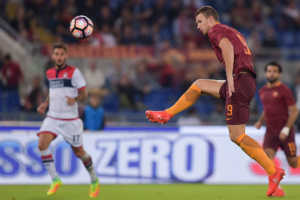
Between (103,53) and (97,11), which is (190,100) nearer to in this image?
(103,53)

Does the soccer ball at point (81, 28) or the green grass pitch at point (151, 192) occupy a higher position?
the soccer ball at point (81, 28)

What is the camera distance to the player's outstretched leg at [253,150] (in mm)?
7133

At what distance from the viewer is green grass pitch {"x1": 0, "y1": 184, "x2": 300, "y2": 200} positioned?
8.48 metres

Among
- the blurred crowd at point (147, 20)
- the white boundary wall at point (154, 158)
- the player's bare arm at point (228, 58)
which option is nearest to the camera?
the player's bare arm at point (228, 58)

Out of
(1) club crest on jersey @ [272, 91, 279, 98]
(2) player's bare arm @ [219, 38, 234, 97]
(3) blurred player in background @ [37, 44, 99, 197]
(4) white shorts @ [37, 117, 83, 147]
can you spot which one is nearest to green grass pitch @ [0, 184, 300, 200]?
(3) blurred player in background @ [37, 44, 99, 197]

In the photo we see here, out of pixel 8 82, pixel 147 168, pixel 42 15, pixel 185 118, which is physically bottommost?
pixel 147 168

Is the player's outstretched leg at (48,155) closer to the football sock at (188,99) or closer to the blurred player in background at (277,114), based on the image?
the football sock at (188,99)

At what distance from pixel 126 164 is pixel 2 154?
7.47 feet

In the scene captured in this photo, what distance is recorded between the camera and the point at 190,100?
7285 millimetres

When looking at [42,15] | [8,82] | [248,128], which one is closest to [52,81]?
[248,128]

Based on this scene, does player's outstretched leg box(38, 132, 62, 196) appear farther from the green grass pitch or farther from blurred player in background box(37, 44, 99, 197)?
the green grass pitch

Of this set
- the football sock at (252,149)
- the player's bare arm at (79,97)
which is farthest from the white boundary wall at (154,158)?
the football sock at (252,149)

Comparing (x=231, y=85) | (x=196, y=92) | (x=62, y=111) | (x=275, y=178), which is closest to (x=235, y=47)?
(x=231, y=85)

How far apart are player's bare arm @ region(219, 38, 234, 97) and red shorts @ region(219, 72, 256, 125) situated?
0.15 m
